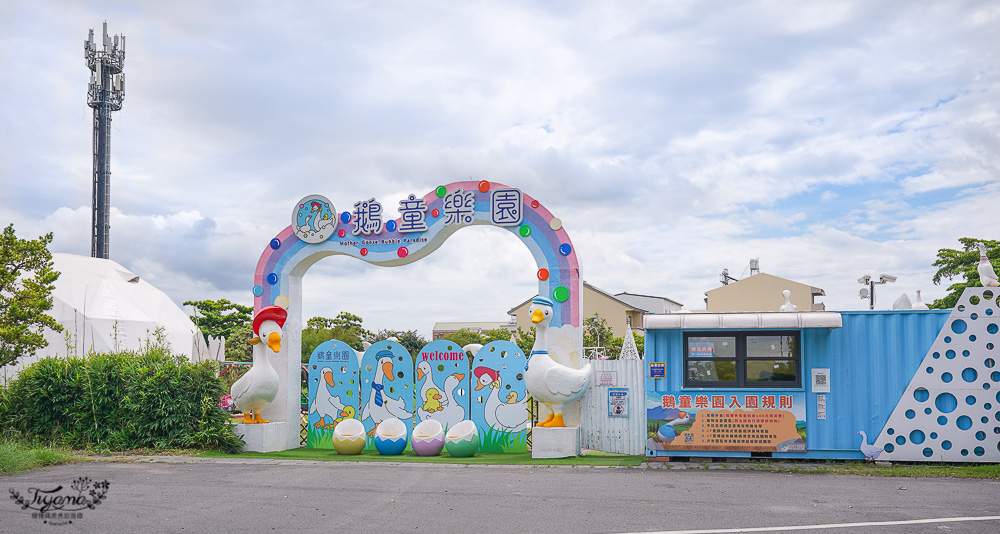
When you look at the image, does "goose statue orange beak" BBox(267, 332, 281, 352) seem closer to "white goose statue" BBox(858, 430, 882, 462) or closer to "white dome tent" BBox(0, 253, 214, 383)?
"white goose statue" BBox(858, 430, 882, 462)

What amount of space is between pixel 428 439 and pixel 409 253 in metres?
3.16

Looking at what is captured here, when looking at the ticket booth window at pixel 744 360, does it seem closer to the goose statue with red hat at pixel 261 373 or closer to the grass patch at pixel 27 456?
the goose statue with red hat at pixel 261 373

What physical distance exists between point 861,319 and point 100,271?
1102 inches

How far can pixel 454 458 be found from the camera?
38.1 feet

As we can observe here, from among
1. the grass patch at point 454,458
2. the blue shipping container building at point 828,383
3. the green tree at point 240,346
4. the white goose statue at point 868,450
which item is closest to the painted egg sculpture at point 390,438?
the grass patch at point 454,458

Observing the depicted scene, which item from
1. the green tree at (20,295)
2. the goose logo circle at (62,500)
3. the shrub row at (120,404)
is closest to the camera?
the goose logo circle at (62,500)

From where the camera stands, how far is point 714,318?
10.7 metres

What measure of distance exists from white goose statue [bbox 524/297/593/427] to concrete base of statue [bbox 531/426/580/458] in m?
0.20

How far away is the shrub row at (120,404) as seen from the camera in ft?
40.6

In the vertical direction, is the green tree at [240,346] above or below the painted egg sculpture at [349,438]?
above

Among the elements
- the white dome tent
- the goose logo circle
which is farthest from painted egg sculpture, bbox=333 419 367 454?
the white dome tent

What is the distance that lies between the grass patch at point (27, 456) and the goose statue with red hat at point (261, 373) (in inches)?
101

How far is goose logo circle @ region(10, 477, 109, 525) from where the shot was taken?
7297 millimetres

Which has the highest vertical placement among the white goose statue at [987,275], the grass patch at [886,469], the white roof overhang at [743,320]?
the white goose statue at [987,275]
